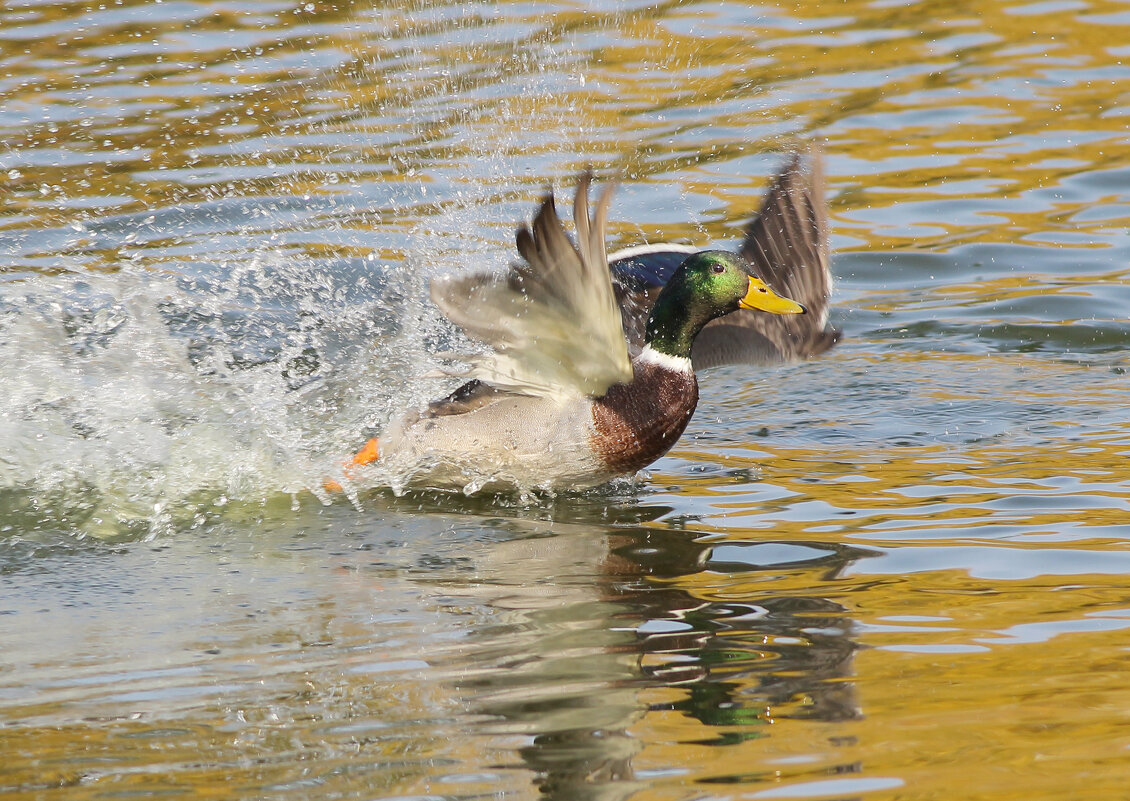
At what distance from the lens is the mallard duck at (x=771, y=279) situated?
19.9ft

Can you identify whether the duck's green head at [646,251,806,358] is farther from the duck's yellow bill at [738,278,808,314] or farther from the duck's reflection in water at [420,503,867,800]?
the duck's reflection in water at [420,503,867,800]

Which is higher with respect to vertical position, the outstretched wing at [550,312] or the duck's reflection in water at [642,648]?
the outstretched wing at [550,312]

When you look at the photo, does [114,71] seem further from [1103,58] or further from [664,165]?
[1103,58]

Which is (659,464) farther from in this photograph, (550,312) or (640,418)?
(550,312)

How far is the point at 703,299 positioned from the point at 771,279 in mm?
1075

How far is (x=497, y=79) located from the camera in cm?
997

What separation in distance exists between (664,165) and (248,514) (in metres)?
5.23

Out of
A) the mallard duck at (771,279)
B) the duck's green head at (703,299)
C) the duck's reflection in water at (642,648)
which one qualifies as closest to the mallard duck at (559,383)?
the duck's green head at (703,299)

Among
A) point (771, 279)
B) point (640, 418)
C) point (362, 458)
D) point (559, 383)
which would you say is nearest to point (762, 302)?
point (640, 418)

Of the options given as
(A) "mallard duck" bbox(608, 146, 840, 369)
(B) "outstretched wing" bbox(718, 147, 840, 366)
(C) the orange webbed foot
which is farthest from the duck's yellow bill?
(C) the orange webbed foot

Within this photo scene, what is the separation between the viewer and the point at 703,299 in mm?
5328

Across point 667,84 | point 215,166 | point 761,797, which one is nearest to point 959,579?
point 761,797

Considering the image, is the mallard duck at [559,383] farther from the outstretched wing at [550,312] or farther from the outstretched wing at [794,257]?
the outstretched wing at [794,257]

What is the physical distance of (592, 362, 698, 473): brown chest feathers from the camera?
4992mm
